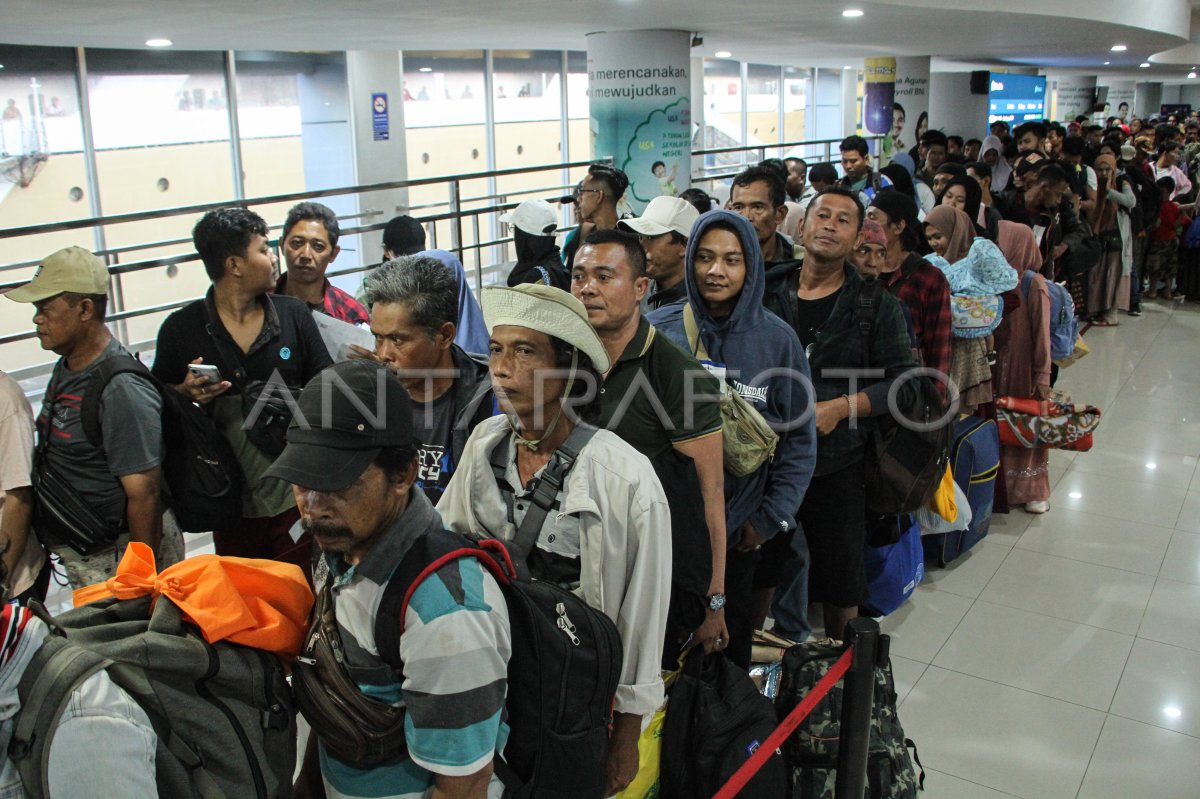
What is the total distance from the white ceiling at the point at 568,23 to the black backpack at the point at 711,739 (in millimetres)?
5081

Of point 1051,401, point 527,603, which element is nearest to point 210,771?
point 527,603

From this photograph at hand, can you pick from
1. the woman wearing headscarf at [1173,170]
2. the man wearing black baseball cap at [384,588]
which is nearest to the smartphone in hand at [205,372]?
the man wearing black baseball cap at [384,588]

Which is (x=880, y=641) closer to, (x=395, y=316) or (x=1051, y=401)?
(x=395, y=316)

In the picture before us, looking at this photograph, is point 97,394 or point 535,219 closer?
point 97,394

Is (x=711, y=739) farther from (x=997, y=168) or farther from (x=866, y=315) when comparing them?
(x=997, y=168)

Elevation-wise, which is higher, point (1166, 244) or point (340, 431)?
point (340, 431)

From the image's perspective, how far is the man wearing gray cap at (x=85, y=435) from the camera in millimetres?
2613

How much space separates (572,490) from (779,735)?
822 mm

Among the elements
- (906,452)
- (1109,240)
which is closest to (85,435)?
(906,452)

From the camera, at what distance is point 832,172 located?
739 cm

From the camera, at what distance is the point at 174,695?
1.38 m

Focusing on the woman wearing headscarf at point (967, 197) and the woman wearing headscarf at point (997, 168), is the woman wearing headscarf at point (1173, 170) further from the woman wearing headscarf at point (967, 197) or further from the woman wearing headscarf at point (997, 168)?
the woman wearing headscarf at point (967, 197)

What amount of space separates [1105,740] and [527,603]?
8.75ft

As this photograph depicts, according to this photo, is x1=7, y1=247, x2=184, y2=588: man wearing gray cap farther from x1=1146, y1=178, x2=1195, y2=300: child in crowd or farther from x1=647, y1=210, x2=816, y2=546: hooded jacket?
x1=1146, y1=178, x2=1195, y2=300: child in crowd
